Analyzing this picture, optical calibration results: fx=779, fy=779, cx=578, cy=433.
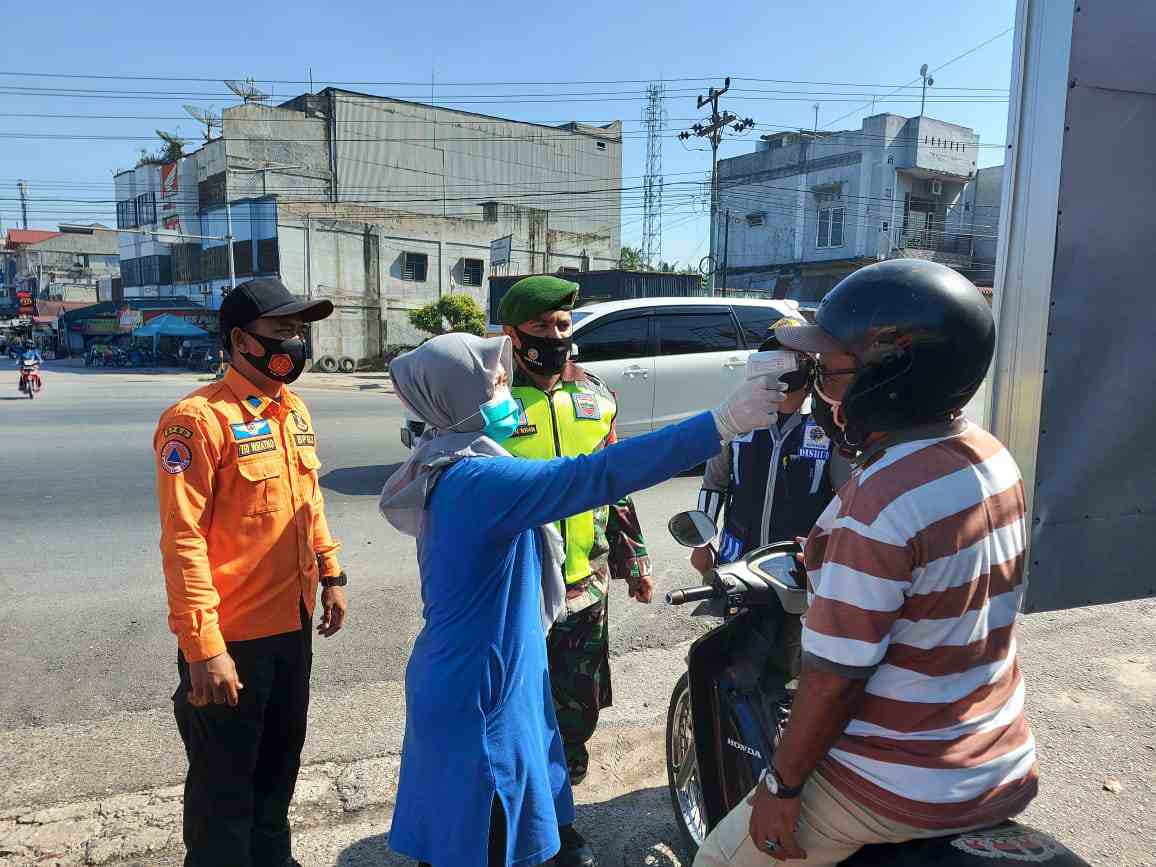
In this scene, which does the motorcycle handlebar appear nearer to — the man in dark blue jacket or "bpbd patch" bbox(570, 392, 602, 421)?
the man in dark blue jacket

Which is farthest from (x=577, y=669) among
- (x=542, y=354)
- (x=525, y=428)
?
(x=542, y=354)

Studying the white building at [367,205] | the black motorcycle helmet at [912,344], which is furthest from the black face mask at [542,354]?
the white building at [367,205]

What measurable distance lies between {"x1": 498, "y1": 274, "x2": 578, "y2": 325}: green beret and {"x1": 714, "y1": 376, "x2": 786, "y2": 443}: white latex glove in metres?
1.49

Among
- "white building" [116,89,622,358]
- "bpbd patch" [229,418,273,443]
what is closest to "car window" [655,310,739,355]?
"bpbd patch" [229,418,273,443]

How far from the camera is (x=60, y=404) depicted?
17.0 metres

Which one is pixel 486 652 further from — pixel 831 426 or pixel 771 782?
pixel 831 426

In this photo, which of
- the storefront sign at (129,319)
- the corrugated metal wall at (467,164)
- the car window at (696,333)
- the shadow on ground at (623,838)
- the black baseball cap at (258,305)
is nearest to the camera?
the black baseball cap at (258,305)

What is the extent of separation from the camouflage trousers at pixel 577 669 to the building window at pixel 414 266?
3474 centimetres

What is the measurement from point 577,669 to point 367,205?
122ft

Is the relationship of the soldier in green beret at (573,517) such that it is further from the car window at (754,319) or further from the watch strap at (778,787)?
the car window at (754,319)

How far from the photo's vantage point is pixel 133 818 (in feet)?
9.25

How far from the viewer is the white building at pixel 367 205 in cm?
3378

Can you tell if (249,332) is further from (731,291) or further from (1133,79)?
(731,291)

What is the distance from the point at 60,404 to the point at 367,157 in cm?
2974
